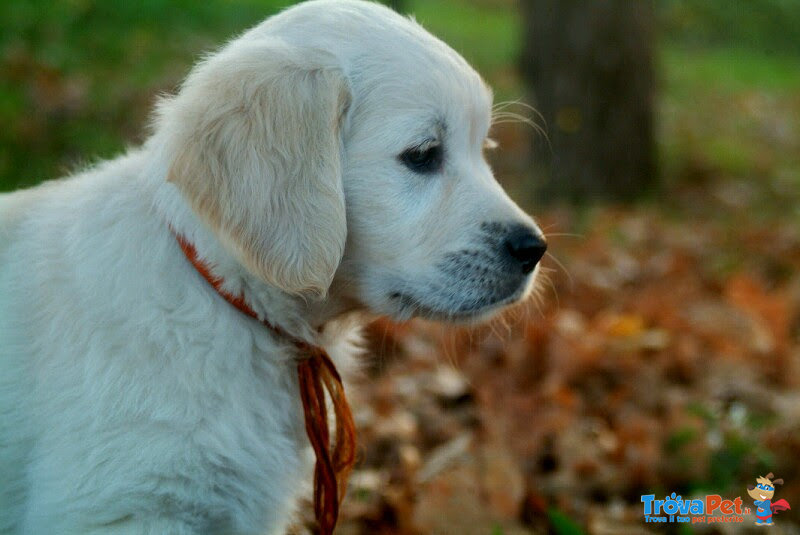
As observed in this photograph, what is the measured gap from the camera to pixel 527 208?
834 cm

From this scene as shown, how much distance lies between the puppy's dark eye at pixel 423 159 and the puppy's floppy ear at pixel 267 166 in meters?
0.21

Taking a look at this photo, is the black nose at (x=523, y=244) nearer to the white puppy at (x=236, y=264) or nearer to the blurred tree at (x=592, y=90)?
the white puppy at (x=236, y=264)

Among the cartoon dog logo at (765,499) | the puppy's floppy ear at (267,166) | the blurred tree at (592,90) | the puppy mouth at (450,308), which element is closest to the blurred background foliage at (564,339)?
the cartoon dog logo at (765,499)

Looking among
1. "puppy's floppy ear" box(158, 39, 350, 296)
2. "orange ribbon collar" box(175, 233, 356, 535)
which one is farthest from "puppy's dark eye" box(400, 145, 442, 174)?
"orange ribbon collar" box(175, 233, 356, 535)

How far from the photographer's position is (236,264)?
2406mm

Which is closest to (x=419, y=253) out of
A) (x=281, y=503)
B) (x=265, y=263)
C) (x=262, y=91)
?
(x=265, y=263)

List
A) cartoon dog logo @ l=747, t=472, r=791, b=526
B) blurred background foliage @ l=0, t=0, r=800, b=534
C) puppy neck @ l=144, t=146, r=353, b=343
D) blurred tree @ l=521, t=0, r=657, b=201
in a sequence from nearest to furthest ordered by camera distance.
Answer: puppy neck @ l=144, t=146, r=353, b=343 < cartoon dog logo @ l=747, t=472, r=791, b=526 < blurred background foliage @ l=0, t=0, r=800, b=534 < blurred tree @ l=521, t=0, r=657, b=201

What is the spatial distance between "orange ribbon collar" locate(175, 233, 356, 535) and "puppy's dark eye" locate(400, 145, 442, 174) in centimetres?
59

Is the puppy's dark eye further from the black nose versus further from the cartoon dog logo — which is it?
the cartoon dog logo

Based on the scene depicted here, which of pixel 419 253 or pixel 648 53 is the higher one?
pixel 419 253

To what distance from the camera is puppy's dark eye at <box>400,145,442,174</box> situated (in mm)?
2494

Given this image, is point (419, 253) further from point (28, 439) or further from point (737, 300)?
point (737, 300)

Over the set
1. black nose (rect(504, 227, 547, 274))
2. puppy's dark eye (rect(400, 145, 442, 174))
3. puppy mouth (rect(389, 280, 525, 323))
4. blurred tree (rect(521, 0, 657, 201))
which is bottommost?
blurred tree (rect(521, 0, 657, 201))

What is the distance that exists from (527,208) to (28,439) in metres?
6.43
